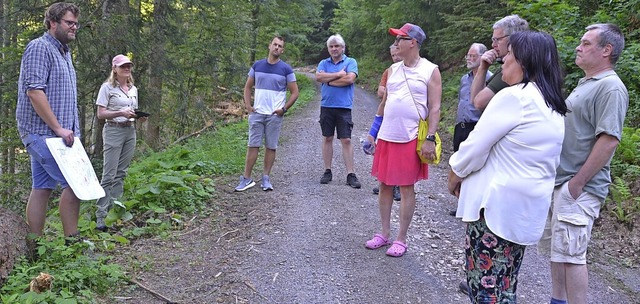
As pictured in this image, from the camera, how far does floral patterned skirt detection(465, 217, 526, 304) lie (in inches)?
98.6

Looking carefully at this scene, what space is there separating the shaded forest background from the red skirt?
3112 millimetres

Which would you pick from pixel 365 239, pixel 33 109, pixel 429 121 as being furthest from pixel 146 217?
pixel 429 121

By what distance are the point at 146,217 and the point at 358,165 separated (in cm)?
402

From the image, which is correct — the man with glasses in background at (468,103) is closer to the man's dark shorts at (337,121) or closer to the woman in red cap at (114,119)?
the man's dark shorts at (337,121)

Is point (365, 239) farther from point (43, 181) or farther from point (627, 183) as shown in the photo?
point (627, 183)

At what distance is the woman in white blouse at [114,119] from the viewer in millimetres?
5387

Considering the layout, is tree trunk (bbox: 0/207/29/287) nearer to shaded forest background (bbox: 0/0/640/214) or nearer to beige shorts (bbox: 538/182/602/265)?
beige shorts (bbox: 538/182/602/265)

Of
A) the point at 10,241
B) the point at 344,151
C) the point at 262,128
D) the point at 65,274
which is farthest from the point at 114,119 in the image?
the point at 344,151

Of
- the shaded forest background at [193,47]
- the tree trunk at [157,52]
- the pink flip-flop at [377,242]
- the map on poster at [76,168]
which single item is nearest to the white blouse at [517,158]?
the pink flip-flop at [377,242]

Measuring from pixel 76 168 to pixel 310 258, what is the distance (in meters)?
2.16

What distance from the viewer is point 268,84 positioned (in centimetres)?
640

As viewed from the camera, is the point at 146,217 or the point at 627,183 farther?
the point at 627,183

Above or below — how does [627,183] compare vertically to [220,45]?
below

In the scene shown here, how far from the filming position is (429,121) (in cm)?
434
